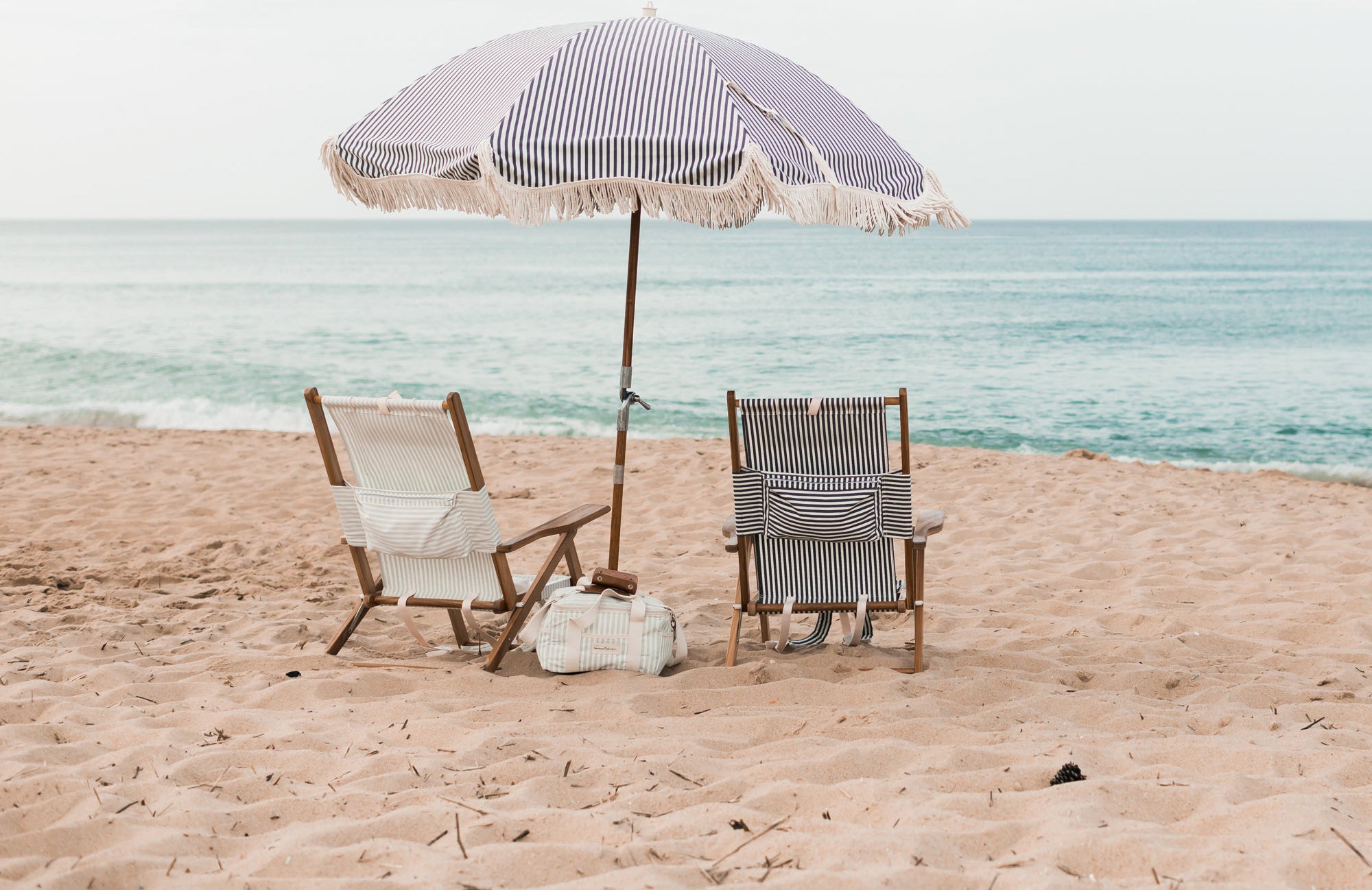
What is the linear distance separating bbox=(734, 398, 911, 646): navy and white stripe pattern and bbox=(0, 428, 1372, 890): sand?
31cm

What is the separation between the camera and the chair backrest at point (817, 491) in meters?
3.62

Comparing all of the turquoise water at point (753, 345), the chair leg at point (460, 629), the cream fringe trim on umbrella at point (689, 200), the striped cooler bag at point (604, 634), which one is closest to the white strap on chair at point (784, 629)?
the striped cooler bag at point (604, 634)

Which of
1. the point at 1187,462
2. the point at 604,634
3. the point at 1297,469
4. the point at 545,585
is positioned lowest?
the point at 1187,462

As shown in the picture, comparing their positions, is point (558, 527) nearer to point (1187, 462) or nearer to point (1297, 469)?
point (1297, 469)

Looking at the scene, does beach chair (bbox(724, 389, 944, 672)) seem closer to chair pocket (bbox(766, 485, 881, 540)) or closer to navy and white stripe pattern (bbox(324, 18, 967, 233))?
chair pocket (bbox(766, 485, 881, 540))

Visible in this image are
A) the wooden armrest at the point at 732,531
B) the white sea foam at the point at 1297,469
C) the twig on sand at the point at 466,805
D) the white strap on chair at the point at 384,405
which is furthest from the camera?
the white sea foam at the point at 1297,469

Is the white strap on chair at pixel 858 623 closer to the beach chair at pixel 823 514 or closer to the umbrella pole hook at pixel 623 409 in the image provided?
the beach chair at pixel 823 514

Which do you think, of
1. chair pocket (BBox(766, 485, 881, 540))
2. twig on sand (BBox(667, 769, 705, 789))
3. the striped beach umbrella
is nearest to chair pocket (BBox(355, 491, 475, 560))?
the striped beach umbrella

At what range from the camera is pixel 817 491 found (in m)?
3.65

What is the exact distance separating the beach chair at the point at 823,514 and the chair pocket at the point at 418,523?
3.21 ft

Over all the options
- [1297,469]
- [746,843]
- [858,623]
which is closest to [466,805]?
[746,843]

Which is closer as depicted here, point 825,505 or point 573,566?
point 825,505

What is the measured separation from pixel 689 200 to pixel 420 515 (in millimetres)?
1430

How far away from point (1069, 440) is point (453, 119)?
971 cm
